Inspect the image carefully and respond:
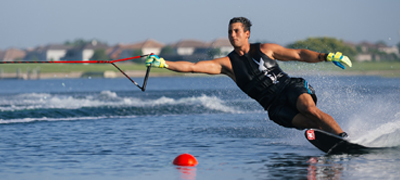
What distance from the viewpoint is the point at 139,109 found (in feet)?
→ 69.2

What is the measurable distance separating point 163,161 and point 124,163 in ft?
1.82

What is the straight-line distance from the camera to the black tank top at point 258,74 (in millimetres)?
7730

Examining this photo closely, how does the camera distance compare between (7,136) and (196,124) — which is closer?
(7,136)

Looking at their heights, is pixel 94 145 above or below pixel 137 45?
below

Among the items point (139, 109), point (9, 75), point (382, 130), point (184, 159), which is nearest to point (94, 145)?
point (184, 159)

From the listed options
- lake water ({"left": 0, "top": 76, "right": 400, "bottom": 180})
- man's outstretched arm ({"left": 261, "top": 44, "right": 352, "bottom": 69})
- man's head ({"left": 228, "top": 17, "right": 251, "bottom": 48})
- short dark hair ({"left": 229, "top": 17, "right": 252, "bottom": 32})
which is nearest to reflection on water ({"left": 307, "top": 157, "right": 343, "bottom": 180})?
lake water ({"left": 0, "top": 76, "right": 400, "bottom": 180})

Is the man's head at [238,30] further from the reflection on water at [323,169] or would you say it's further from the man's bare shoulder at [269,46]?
the reflection on water at [323,169]

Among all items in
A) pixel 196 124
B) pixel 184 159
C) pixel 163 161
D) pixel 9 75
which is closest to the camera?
pixel 184 159

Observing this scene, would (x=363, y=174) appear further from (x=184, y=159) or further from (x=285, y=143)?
(x=285, y=143)

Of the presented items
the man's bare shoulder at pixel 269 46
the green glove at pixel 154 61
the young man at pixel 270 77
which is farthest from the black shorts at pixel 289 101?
the green glove at pixel 154 61

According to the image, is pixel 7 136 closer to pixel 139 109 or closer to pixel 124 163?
pixel 124 163

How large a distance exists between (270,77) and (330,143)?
1.29 m

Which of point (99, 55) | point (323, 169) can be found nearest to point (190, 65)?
point (323, 169)

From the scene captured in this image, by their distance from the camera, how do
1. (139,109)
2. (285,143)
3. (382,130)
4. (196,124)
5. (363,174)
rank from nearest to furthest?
(363,174)
(382,130)
(285,143)
(196,124)
(139,109)
